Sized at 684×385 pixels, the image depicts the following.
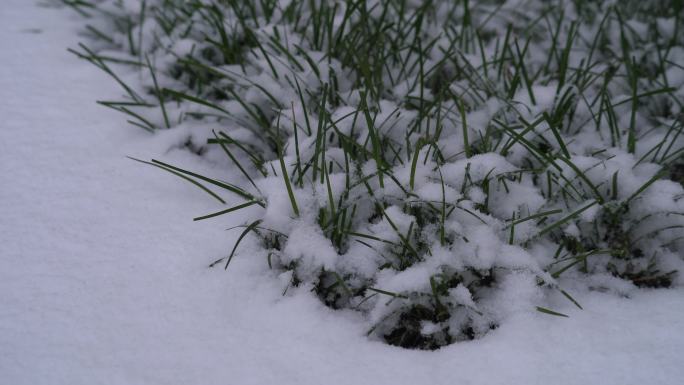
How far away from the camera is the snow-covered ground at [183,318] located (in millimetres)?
818

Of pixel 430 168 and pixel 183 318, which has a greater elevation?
pixel 430 168

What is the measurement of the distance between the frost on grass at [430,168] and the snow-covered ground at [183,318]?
62 millimetres

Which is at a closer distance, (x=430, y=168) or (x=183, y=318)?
(x=183, y=318)

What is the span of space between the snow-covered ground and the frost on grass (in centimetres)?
6

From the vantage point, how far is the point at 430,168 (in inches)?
42.6

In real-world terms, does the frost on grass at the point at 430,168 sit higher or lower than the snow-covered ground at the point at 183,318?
higher

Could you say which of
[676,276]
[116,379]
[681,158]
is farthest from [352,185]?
[681,158]

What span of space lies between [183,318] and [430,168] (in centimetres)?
57

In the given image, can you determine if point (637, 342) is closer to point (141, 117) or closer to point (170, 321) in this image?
point (170, 321)

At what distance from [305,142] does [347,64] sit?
0.34 meters

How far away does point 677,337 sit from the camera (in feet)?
2.82

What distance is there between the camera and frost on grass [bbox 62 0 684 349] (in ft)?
3.14

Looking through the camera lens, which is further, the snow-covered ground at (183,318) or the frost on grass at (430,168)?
the frost on grass at (430,168)

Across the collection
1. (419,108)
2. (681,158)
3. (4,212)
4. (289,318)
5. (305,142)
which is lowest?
(4,212)
